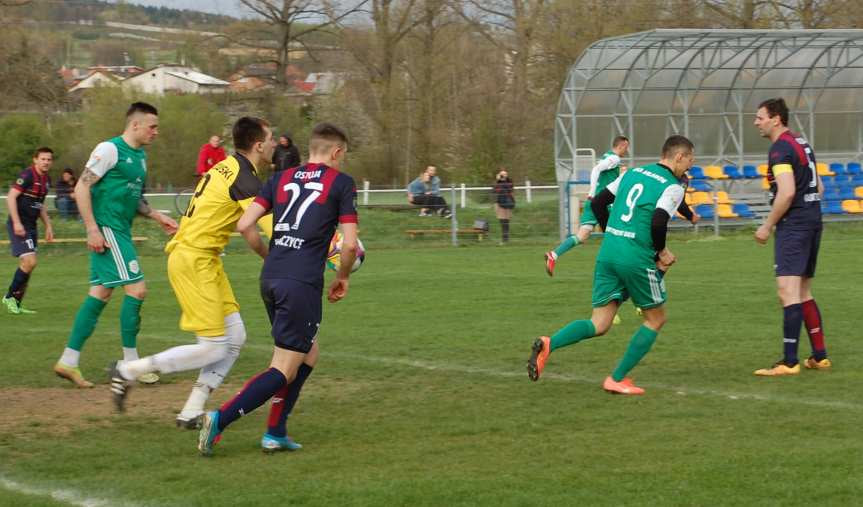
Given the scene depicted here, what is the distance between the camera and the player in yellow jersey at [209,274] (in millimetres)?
6465

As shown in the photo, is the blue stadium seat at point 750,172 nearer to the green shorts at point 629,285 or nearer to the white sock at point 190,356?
the green shorts at point 629,285

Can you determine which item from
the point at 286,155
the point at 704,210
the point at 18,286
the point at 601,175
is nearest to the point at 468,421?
the point at 601,175

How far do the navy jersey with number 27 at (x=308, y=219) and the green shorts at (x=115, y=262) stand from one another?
2427 millimetres

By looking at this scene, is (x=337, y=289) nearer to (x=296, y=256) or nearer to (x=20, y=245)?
(x=296, y=256)

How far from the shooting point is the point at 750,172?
2712 centimetres

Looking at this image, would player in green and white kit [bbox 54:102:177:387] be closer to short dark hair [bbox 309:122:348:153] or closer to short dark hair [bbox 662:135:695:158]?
short dark hair [bbox 309:122:348:153]

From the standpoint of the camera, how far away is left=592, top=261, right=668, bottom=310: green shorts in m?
7.35

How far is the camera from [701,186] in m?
→ 24.9

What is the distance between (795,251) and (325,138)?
4.00m

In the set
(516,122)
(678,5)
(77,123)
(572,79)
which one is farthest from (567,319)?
(77,123)

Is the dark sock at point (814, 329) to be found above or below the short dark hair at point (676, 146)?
below

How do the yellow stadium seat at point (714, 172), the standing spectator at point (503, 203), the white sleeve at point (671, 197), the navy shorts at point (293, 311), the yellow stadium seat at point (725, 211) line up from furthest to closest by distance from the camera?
the yellow stadium seat at point (714, 172) → the yellow stadium seat at point (725, 211) → the standing spectator at point (503, 203) → the white sleeve at point (671, 197) → the navy shorts at point (293, 311)

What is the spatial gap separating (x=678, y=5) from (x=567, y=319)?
29381 millimetres

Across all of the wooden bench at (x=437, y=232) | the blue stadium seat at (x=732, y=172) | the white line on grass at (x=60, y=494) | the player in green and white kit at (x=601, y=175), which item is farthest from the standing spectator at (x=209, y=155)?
the white line on grass at (x=60, y=494)
